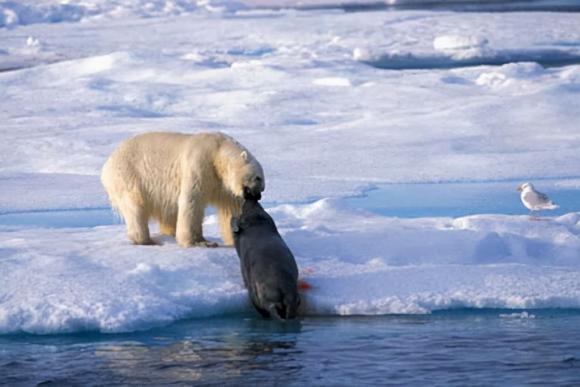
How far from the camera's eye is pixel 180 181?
19.8 feet

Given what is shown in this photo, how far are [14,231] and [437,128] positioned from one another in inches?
221

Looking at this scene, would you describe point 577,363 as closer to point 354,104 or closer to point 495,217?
point 495,217

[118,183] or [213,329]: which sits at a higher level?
[118,183]

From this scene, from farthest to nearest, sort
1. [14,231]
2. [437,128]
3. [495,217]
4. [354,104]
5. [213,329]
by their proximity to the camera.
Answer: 1. [354,104]
2. [437,128]
3. [14,231]
4. [495,217]
5. [213,329]

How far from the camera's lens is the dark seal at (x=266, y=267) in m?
5.16

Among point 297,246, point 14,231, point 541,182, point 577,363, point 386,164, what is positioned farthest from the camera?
point 386,164

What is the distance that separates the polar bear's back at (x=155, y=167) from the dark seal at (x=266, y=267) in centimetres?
55

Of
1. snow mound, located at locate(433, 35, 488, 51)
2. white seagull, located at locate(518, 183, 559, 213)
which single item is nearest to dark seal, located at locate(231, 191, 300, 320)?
white seagull, located at locate(518, 183, 559, 213)

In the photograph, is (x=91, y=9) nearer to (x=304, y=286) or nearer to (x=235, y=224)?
(x=235, y=224)

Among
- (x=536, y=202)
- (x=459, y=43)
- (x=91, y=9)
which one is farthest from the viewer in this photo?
(x=91, y=9)

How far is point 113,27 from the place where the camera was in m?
28.0

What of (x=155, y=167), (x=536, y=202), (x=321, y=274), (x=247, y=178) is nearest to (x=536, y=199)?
(x=536, y=202)

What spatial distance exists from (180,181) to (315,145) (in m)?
5.13

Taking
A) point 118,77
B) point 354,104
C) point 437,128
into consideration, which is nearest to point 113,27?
point 118,77
